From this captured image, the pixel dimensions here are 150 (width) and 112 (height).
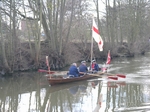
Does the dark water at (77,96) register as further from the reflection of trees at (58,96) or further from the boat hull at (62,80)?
the boat hull at (62,80)

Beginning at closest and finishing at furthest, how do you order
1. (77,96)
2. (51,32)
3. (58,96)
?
(77,96), (58,96), (51,32)

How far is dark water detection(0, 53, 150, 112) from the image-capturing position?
10556 millimetres

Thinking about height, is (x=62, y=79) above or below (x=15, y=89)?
above

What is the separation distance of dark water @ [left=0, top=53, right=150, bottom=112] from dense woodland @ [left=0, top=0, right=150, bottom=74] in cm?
416

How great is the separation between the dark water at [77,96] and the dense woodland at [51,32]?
4.16 metres

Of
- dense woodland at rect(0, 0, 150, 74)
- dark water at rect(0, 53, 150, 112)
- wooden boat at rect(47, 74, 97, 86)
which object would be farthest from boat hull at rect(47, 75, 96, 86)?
dense woodland at rect(0, 0, 150, 74)

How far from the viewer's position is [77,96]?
12766 mm

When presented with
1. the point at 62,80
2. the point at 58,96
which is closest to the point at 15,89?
the point at 62,80

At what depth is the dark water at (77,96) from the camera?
1056 centimetres

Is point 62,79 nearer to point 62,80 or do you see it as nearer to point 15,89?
point 62,80

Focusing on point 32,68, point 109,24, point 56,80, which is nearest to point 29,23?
point 32,68

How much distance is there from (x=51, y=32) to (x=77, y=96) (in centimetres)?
1221

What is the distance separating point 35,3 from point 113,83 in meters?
10.7

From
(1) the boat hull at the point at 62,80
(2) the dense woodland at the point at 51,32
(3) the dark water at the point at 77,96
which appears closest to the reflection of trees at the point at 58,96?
(3) the dark water at the point at 77,96
